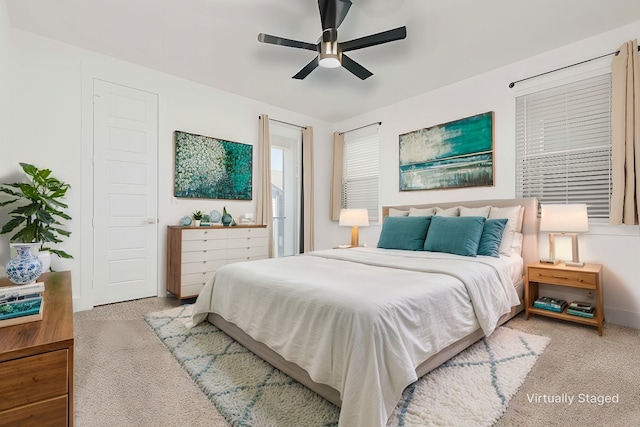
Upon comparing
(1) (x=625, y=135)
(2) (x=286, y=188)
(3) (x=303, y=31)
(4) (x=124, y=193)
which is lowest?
(4) (x=124, y=193)

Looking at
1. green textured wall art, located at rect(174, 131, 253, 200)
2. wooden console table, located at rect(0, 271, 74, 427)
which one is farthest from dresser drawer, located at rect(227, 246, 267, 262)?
wooden console table, located at rect(0, 271, 74, 427)

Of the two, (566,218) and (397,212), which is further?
(397,212)

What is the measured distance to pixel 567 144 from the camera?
2990mm

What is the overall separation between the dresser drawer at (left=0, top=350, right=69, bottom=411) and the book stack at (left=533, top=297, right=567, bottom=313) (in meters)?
3.44

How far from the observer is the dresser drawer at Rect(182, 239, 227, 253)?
3367 millimetres

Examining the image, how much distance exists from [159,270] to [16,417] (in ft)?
9.23

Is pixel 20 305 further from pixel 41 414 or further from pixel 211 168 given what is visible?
pixel 211 168

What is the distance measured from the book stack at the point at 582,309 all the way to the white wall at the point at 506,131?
1.00 ft

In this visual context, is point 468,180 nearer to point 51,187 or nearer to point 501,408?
point 501,408

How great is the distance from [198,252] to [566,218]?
376cm

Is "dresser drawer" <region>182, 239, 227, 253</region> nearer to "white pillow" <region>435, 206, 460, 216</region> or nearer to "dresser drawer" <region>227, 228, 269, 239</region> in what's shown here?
"dresser drawer" <region>227, 228, 269, 239</region>

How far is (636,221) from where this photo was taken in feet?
8.26

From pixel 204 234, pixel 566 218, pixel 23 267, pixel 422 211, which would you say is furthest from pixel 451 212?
pixel 23 267

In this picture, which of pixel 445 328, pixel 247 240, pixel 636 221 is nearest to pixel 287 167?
pixel 247 240
